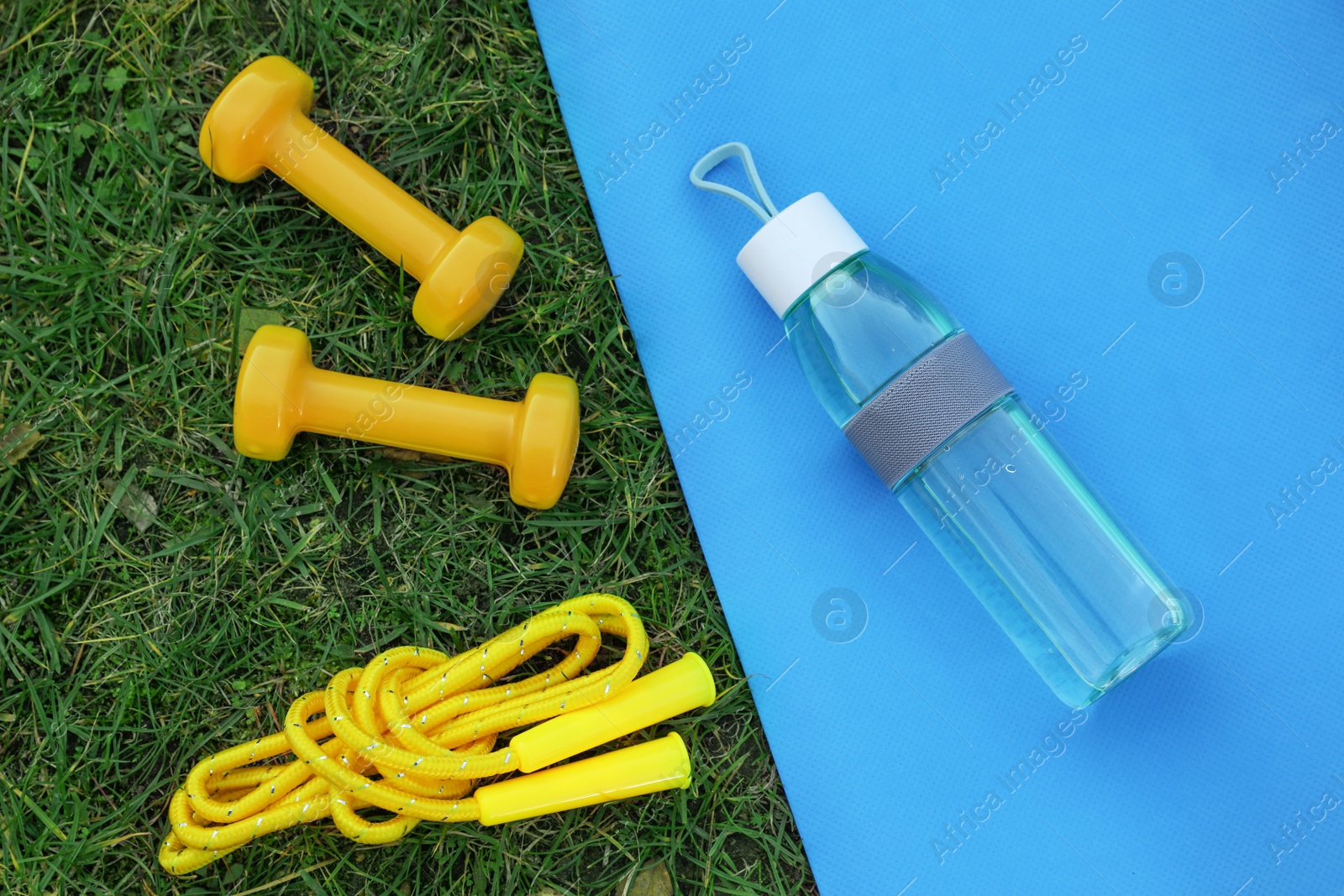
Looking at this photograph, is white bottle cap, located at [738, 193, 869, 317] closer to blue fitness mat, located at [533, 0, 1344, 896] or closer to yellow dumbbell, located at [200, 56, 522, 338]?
blue fitness mat, located at [533, 0, 1344, 896]

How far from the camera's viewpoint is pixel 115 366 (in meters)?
1.27

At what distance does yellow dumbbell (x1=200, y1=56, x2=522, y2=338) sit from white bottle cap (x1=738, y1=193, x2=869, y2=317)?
1.03ft

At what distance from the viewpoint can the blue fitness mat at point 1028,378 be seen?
1192 mm

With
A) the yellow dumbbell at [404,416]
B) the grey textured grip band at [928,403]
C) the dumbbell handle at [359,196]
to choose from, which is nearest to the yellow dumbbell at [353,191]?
the dumbbell handle at [359,196]

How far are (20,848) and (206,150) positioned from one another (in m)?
0.93

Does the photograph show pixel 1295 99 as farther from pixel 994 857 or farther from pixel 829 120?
pixel 994 857

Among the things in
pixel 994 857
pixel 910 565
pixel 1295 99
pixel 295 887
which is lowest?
pixel 295 887

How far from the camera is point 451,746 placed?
1082 millimetres

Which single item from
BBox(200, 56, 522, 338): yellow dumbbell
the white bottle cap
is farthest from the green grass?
the white bottle cap

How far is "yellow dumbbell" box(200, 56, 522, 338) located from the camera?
3.75ft

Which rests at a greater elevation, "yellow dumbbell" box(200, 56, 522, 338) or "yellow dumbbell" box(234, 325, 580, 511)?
"yellow dumbbell" box(200, 56, 522, 338)

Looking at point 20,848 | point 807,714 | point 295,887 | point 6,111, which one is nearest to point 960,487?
point 807,714

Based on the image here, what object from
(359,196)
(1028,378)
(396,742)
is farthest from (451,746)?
(1028,378)

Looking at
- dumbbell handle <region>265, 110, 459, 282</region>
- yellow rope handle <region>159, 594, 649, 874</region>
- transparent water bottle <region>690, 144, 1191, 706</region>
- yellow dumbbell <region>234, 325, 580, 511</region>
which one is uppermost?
transparent water bottle <region>690, 144, 1191, 706</region>
